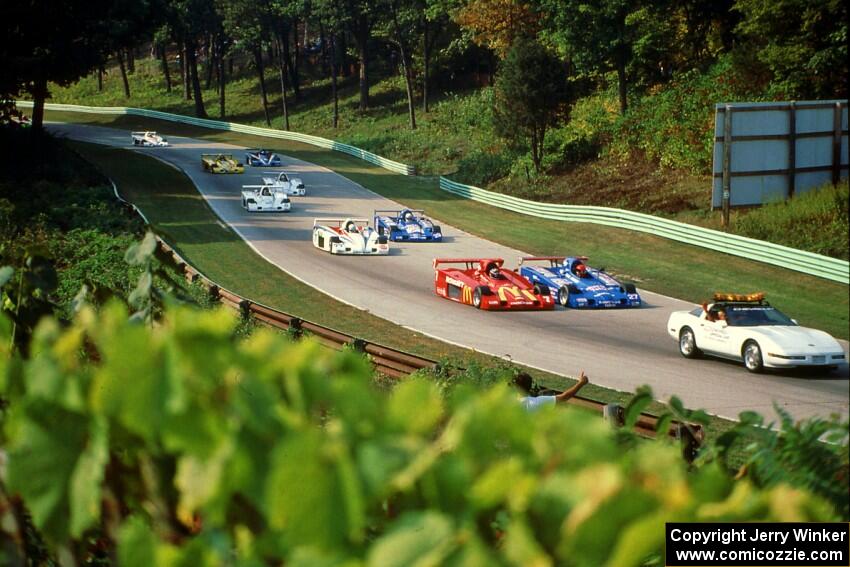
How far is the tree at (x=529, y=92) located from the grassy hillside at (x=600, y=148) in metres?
1.10

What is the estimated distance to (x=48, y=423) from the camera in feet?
5.73

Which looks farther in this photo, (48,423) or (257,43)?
(257,43)

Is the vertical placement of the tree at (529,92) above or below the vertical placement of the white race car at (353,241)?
above

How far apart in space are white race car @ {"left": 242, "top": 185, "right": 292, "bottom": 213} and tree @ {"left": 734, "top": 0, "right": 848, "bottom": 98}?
35969 millimetres

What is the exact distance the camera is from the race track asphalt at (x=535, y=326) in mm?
14453

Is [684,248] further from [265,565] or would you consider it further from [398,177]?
[398,177]

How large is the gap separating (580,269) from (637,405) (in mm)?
21661

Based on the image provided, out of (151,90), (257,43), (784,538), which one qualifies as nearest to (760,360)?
Answer: (784,538)

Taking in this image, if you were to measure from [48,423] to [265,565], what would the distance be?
17.7 inches

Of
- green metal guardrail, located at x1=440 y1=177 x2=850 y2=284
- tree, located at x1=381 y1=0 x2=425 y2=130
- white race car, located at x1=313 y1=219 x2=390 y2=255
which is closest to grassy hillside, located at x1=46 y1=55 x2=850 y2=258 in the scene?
green metal guardrail, located at x1=440 y1=177 x2=850 y2=284

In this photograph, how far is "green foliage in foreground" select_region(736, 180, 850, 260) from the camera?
12.7 ft

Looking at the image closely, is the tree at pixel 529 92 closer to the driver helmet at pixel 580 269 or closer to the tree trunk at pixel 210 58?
the driver helmet at pixel 580 269

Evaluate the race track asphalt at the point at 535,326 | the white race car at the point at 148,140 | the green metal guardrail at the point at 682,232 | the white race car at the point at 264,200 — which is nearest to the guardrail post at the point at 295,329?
the race track asphalt at the point at 535,326

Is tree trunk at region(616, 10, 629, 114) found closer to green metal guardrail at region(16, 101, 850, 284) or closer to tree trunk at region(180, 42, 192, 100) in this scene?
green metal guardrail at region(16, 101, 850, 284)
